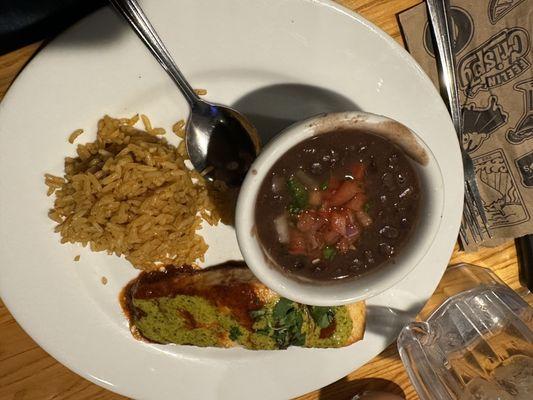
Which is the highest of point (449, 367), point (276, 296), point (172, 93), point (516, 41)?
point (172, 93)

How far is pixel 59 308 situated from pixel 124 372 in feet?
1.48

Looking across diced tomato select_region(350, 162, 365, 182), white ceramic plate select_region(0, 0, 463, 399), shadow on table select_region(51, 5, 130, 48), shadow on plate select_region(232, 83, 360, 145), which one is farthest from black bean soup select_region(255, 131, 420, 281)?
shadow on table select_region(51, 5, 130, 48)

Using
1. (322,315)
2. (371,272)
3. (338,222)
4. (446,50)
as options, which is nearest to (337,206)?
(338,222)

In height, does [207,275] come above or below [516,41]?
below

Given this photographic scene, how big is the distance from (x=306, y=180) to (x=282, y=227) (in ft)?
0.73

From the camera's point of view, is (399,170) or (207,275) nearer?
(399,170)

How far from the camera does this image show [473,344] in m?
2.79

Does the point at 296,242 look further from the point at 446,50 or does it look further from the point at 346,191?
the point at 446,50

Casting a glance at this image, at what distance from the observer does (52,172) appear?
95.7 inches

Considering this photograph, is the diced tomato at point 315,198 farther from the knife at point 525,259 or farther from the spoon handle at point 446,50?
the knife at point 525,259

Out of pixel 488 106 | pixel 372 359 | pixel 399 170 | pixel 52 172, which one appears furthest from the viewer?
pixel 372 359

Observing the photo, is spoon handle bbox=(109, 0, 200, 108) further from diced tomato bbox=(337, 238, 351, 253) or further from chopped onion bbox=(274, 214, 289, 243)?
diced tomato bbox=(337, 238, 351, 253)

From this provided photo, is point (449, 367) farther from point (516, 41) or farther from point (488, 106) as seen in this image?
point (516, 41)

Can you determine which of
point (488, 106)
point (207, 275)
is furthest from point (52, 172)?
point (488, 106)
